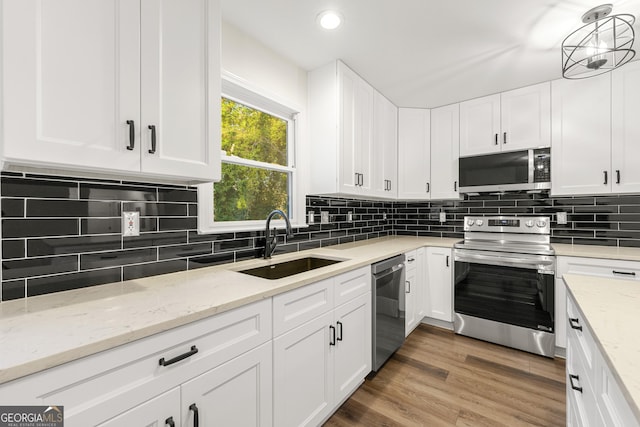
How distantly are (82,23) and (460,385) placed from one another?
2.80 metres

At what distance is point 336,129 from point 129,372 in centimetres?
199

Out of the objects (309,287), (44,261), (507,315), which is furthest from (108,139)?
(507,315)

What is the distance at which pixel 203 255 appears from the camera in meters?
1.68

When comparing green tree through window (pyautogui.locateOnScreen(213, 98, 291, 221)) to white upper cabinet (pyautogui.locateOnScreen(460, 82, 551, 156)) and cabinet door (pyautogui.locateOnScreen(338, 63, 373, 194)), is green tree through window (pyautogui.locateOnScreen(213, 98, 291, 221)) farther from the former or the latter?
white upper cabinet (pyautogui.locateOnScreen(460, 82, 551, 156))

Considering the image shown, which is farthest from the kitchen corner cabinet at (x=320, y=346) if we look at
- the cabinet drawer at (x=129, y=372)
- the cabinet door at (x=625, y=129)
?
the cabinet door at (x=625, y=129)

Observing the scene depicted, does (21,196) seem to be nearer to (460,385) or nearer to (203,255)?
(203,255)

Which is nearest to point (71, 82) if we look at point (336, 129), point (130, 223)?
point (130, 223)

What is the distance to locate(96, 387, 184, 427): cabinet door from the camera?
0.79 meters

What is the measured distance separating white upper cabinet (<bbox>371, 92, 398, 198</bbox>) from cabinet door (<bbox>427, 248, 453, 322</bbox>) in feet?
2.65

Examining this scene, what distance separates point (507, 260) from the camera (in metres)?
2.48

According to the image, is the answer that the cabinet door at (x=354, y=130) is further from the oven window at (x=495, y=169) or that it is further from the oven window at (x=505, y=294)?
the oven window at (x=505, y=294)

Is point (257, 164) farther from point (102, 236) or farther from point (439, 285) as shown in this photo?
point (439, 285)

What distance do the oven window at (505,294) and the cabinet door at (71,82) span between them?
2.80 metres

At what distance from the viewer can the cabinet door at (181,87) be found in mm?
1113
